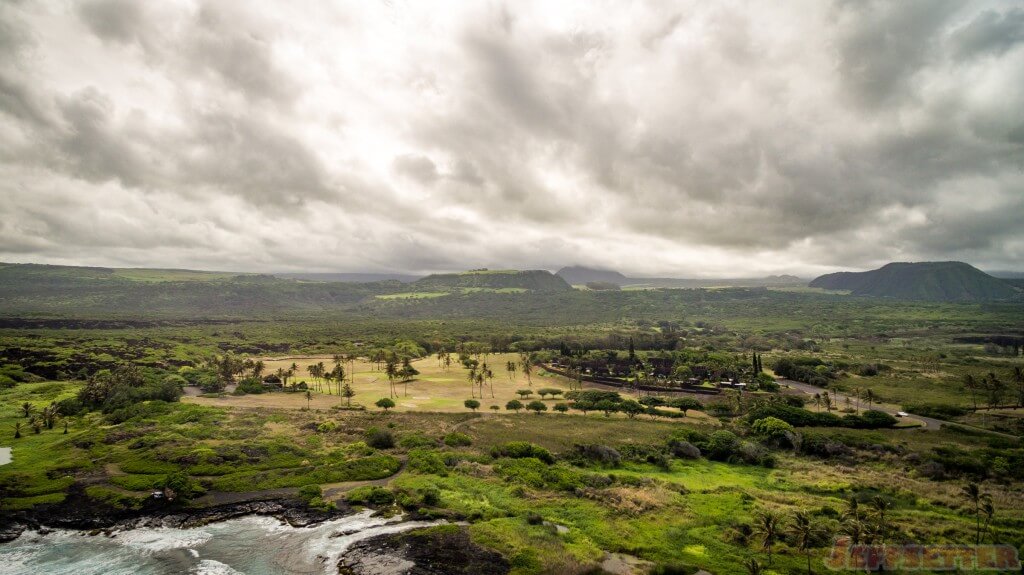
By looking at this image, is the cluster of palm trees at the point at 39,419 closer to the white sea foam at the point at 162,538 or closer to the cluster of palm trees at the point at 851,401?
the white sea foam at the point at 162,538

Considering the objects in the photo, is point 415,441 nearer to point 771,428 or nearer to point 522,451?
point 522,451

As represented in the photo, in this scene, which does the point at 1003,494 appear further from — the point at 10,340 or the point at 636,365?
the point at 10,340

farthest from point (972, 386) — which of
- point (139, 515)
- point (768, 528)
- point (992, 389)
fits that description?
point (139, 515)

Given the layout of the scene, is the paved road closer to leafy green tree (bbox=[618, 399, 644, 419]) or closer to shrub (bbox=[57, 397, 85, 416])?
leafy green tree (bbox=[618, 399, 644, 419])

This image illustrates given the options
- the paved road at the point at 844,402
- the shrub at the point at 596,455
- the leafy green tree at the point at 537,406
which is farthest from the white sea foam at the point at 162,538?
the paved road at the point at 844,402

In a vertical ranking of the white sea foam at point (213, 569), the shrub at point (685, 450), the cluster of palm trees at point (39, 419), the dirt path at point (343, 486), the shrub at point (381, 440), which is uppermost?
the cluster of palm trees at point (39, 419)

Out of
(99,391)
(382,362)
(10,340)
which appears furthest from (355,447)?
(10,340)
